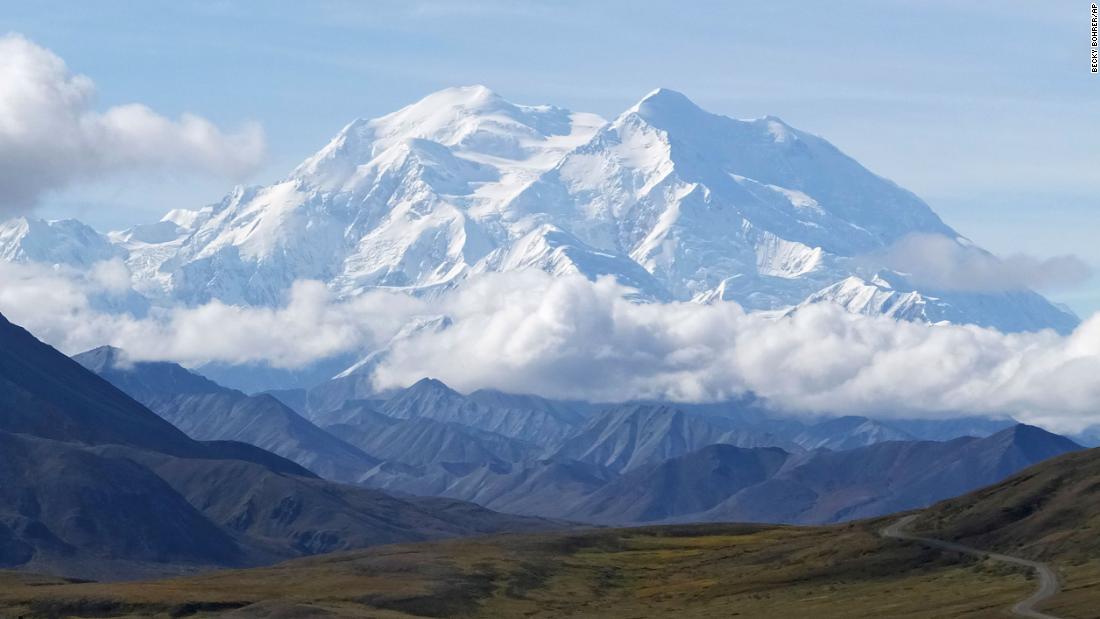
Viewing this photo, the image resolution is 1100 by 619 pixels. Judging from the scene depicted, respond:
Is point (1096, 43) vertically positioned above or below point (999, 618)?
above

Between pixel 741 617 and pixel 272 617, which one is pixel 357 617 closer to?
pixel 272 617

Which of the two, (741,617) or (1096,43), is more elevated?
(1096,43)

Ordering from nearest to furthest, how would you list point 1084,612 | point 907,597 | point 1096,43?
point 1084,612 → point 1096,43 → point 907,597

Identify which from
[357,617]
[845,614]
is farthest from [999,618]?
[357,617]

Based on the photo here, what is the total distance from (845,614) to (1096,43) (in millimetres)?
59683

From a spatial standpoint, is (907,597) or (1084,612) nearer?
(1084,612)

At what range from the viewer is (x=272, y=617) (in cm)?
19950

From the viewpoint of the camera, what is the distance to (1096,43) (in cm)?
17850

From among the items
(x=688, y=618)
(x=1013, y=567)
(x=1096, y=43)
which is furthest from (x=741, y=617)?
(x=1096, y=43)

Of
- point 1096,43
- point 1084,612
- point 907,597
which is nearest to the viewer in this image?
point 1084,612

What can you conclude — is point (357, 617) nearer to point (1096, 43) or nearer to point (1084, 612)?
point (1084, 612)

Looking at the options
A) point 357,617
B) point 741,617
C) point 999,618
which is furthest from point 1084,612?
point 357,617

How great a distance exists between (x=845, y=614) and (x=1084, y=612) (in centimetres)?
3090

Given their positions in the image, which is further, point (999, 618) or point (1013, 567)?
point (1013, 567)
